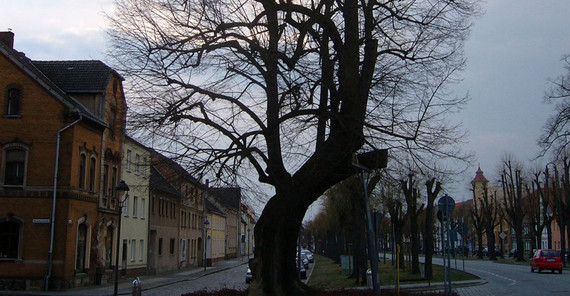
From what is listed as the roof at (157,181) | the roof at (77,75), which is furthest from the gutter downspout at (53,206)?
the roof at (157,181)

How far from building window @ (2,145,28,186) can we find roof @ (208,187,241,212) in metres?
20.0

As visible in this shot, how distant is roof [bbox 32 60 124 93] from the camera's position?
117ft

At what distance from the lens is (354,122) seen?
13.3 m

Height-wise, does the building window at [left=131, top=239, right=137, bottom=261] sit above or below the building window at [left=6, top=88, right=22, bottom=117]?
below

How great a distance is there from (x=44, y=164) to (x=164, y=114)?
20.6 meters

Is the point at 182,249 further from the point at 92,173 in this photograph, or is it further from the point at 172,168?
the point at 172,168

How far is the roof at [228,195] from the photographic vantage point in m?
14.8

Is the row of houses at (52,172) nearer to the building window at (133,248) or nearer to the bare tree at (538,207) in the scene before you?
the building window at (133,248)

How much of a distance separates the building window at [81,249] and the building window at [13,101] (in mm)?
7047

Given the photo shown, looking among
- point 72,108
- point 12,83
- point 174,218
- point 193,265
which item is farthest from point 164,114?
point 193,265

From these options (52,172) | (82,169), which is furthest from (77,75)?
(52,172)

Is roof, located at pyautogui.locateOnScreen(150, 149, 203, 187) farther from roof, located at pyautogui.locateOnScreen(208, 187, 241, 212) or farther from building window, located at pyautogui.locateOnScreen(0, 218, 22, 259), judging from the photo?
building window, located at pyautogui.locateOnScreen(0, 218, 22, 259)

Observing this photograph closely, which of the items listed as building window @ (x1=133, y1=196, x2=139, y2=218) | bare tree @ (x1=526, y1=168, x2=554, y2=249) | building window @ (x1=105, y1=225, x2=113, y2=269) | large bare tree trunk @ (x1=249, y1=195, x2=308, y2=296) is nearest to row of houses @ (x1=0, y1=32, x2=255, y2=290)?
building window @ (x1=105, y1=225, x2=113, y2=269)

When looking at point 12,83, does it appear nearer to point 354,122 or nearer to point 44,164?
point 44,164
